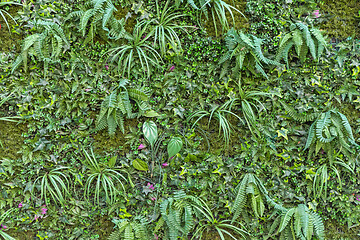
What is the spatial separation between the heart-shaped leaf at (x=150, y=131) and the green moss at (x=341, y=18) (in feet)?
→ 6.68

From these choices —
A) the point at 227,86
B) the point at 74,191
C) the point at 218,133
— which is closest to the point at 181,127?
the point at 218,133

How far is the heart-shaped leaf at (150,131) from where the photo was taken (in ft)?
7.16

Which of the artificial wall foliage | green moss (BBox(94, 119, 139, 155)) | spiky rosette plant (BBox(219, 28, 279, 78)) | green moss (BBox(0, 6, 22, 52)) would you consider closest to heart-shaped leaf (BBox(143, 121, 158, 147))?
the artificial wall foliage

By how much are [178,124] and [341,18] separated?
6.68 ft

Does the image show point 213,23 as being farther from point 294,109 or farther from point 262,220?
point 262,220

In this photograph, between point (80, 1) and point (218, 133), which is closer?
point (80, 1)

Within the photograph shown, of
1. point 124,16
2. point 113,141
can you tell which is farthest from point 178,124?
point 124,16

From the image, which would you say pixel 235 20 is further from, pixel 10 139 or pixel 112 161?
pixel 10 139

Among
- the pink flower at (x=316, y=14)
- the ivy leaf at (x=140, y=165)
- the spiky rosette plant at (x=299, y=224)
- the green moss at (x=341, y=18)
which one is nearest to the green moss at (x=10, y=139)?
the ivy leaf at (x=140, y=165)

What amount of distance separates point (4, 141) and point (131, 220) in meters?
1.49

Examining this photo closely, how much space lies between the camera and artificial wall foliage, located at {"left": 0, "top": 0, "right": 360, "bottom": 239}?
2.21 meters

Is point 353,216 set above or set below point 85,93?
below

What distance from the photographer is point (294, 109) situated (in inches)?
92.7

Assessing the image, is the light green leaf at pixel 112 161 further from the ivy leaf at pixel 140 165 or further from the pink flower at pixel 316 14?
the pink flower at pixel 316 14
